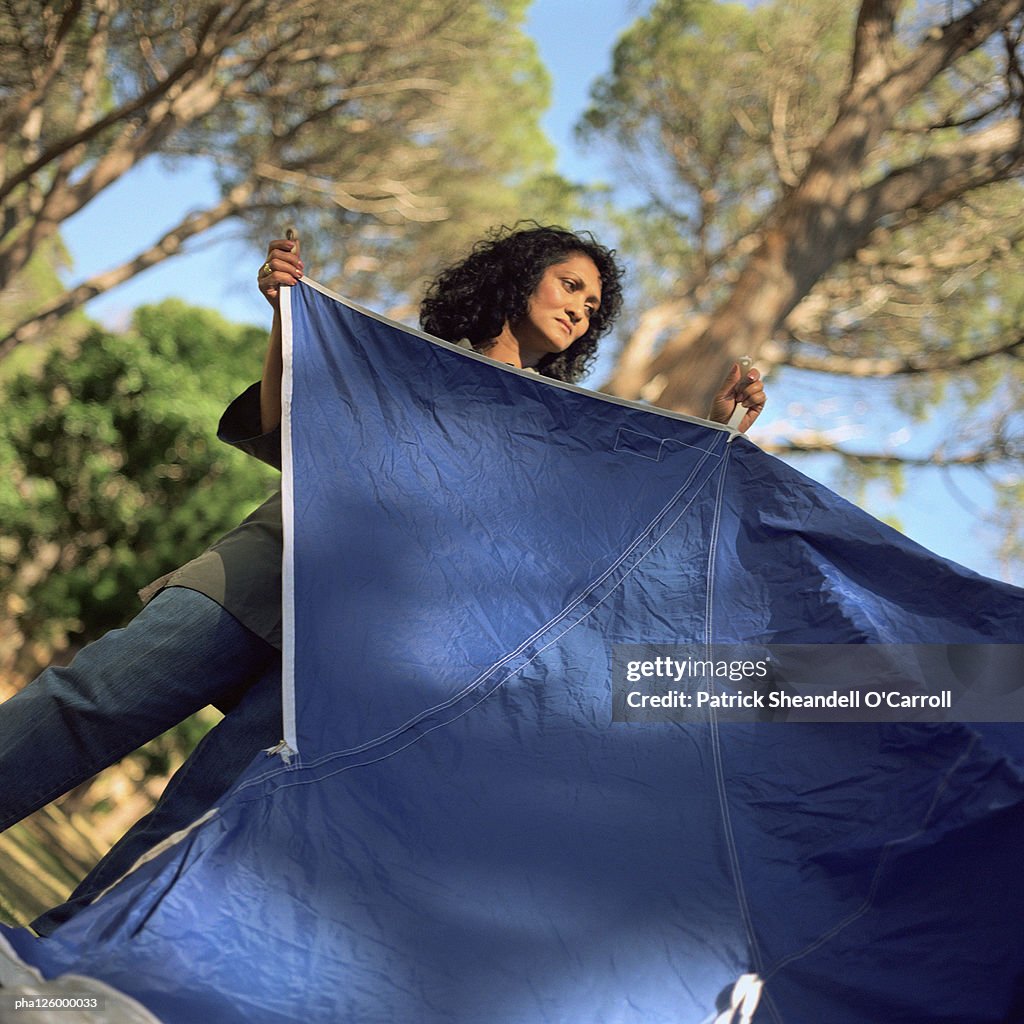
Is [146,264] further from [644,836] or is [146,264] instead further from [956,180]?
[644,836]

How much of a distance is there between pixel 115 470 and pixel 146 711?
6.33m

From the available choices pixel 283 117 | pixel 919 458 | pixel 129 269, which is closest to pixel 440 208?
pixel 283 117

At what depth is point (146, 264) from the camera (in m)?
6.05

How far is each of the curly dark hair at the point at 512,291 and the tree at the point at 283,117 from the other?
312 cm

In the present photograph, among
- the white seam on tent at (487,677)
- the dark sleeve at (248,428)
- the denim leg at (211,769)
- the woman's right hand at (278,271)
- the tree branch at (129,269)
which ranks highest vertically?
the tree branch at (129,269)

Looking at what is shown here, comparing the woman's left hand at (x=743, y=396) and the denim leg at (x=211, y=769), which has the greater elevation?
the woman's left hand at (x=743, y=396)

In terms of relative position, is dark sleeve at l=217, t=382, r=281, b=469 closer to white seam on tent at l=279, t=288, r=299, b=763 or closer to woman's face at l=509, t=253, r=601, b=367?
white seam on tent at l=279, t=288, r=299, b=763

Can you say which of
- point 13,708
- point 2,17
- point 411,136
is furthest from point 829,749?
point 411,136

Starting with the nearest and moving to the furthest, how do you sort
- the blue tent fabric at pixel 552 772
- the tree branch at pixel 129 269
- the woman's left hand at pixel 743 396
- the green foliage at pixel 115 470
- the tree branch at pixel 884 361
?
the blue tent fabric at pixel 552 772, the woman's left hand at pixel 743 396, the tree branch at pixel 129 269, the tree branch at pixel 884 361, the green foliage at pixel 115 470

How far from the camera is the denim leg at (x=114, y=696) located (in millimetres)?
1577

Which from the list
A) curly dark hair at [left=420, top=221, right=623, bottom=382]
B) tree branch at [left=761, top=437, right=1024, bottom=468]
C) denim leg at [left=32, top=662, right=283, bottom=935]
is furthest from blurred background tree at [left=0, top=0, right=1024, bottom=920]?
denim leg at [left=32, top=662, right=283, bottom=935]

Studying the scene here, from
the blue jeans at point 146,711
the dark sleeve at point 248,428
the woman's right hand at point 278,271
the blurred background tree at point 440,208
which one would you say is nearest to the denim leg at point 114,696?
the blue jeans at point 146,711

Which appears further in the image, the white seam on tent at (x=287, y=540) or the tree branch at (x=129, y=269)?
the tree branch at (x=129, y=269)
